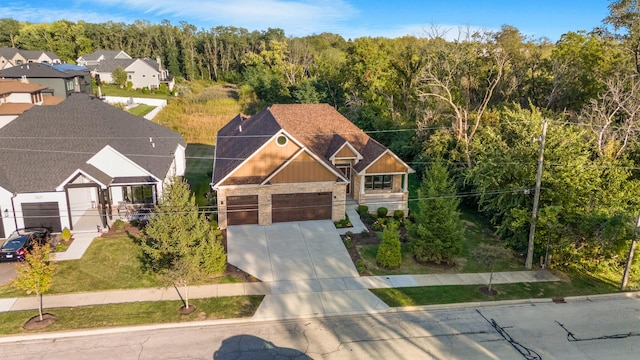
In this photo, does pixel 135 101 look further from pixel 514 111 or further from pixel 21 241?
pixel 514 111

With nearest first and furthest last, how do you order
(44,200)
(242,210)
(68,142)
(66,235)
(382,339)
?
(382,339) < (66,235) < (44,200) < (242,210) < (68,142)

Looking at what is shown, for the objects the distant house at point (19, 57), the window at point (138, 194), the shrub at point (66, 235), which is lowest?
the shrub at point (66, 235)

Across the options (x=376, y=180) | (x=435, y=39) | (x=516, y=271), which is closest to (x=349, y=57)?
(x=435, y=39)

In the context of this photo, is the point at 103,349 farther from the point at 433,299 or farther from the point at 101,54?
the point at 101,54

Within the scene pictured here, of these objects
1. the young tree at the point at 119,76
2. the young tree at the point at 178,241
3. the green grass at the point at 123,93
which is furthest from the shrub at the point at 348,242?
the young tree at the point at 119,76

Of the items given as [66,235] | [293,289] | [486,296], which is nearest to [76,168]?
[66,235]

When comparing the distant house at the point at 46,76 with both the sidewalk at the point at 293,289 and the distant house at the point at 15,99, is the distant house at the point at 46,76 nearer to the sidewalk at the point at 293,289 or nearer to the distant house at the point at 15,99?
the distant house at the point at 15,99
